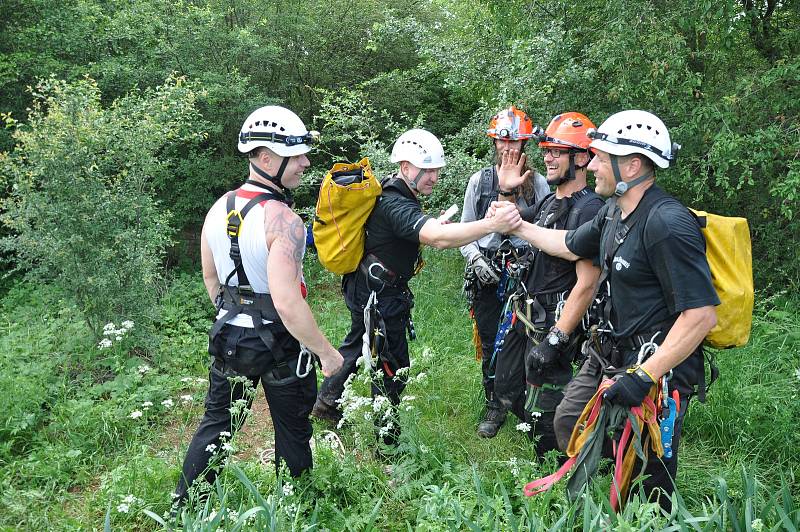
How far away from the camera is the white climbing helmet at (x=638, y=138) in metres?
3.28

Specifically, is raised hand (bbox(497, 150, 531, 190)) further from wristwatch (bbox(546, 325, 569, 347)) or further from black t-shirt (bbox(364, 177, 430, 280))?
wristwatch (bbox(546, 325, 569, 347))

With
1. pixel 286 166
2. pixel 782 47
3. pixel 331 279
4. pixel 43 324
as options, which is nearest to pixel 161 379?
pixel 43 324

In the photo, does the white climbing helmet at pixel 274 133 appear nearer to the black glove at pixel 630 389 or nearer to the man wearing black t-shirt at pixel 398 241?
the man wearing black t-shirt at pixel 398 241

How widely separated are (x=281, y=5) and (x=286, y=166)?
9.05 meters

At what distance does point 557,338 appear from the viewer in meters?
4.04

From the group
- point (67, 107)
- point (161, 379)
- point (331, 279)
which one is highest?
point (67, 107)

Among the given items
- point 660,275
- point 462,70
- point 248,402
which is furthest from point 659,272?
point 462,70

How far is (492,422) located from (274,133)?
111 inches

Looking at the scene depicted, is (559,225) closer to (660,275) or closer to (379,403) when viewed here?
(660,275)

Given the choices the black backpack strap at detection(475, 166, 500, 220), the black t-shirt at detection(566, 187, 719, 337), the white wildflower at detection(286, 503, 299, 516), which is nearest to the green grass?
the white wildflower at detection(286, 503, 299, 516)

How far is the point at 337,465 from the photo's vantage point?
389cm

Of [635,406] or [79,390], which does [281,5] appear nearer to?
[79,390]

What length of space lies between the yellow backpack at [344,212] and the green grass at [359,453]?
0.88 m

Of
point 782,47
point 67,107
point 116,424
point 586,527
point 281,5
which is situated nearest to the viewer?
point 586,527
